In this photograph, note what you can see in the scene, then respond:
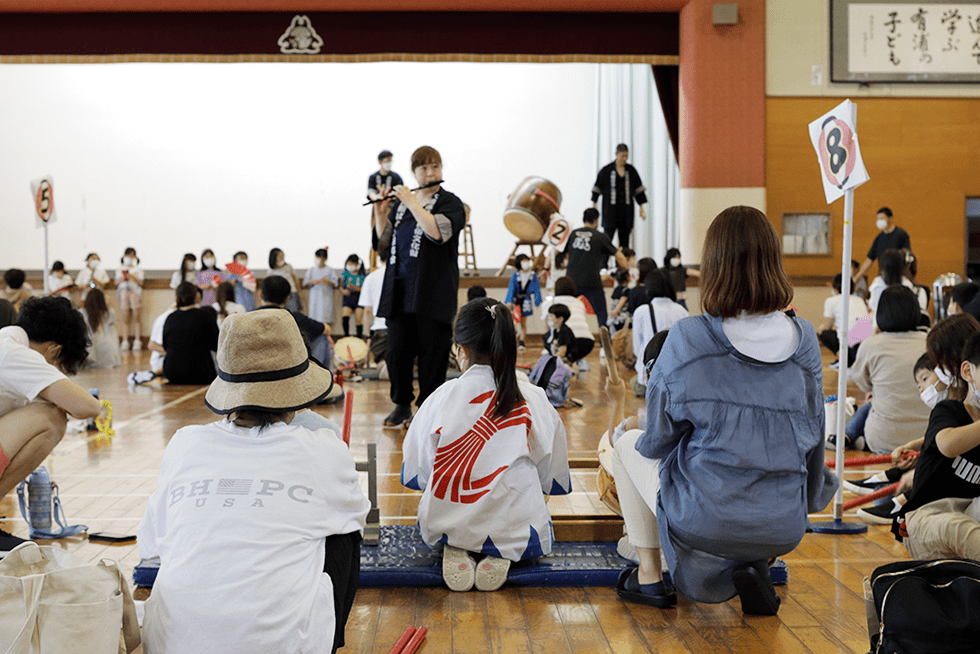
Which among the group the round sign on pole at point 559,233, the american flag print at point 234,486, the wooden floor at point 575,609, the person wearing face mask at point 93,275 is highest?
the round sign on pole at point 559,233

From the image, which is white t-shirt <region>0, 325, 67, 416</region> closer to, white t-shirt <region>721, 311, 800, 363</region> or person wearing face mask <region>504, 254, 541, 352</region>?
white t-shirt <region>721, 311, 800, 363</region>

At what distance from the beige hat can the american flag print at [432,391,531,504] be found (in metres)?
0.97

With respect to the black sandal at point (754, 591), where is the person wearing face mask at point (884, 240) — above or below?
above

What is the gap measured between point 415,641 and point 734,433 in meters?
0.93

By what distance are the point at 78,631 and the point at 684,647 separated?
138 centimetres

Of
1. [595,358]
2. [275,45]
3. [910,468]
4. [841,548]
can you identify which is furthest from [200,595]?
[275,45]

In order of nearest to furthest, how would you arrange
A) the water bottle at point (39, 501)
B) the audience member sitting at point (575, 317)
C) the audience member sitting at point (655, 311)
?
the water bottle at point (39, 501)
the audience member sitting at point (655, 311)
the audience member sitting at point (575, 317)

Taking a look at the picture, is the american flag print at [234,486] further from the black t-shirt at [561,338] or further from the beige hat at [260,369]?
the black t-shirt at [561,338]

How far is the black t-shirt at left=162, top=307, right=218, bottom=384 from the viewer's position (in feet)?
21.3

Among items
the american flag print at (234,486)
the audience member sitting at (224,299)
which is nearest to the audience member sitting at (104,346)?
the audience member sitting at (224,299)

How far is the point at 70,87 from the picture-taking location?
12.5 m

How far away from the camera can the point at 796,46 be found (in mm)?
9453

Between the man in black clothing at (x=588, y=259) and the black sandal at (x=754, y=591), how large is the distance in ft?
19.7

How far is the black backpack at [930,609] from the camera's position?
1703 millimetres
